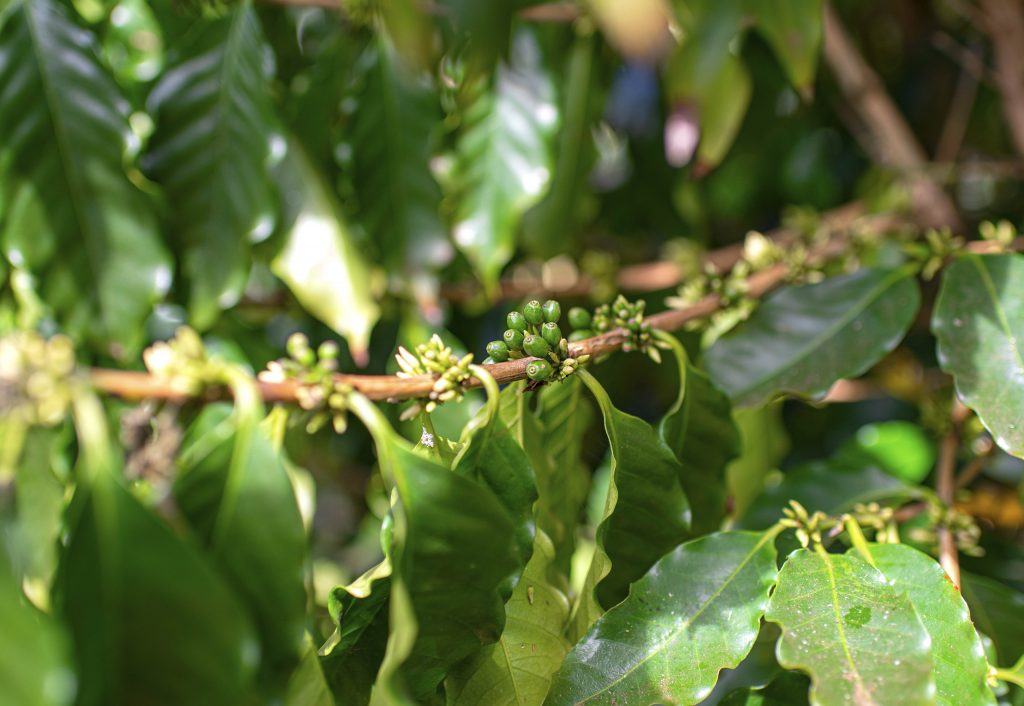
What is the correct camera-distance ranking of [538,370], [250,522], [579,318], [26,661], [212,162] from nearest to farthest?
1. [26,661]
2. [250,522]
3. [538,370]
4. [579,318]
5. [212,162]

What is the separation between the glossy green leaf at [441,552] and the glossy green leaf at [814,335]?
0.40m

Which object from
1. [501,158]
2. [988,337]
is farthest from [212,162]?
[988,337]

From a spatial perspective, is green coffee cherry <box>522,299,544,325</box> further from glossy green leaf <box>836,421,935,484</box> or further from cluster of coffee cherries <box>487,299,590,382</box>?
glossy green leaf <box>836,421,935,484</box>

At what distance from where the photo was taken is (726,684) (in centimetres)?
134

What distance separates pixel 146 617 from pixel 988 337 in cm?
75

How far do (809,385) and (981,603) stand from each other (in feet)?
1.02

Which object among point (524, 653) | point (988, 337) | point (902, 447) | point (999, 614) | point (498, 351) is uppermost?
point (498, 351)

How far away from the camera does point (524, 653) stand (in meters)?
0.67

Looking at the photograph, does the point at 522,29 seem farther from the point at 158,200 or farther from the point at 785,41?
the point at 158,200

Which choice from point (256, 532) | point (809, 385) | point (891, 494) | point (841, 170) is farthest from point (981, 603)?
point (841, 170)

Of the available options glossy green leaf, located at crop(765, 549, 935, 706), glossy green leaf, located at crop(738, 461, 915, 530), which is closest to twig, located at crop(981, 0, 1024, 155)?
glossy green leaf, located at crop(738, 461, 915, 530)

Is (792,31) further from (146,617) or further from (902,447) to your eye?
(146,617)

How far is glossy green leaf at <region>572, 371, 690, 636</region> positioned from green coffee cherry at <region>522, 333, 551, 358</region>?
4cm

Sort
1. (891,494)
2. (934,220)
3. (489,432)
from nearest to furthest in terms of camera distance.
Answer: (489,432) → (891,494) → (934,220)
